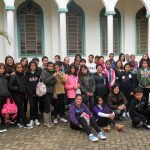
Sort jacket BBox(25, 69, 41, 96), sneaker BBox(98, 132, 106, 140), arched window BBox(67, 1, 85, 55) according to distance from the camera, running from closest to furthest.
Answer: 1. sneaker BBox(98, 132, 106, 140)
2. jacket BBox(25, 69, 41, 96)
3. arched window BBox(67, 1, 85, 55)

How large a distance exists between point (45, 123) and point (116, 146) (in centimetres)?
207

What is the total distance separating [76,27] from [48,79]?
697 cm

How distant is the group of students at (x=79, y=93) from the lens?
680 centimetres

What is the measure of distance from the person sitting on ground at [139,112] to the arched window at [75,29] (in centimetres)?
693

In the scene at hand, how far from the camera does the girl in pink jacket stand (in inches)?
291

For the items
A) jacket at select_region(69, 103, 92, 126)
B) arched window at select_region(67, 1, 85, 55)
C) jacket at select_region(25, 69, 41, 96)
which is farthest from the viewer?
arched window at select_region(67, 1, 85, 55)

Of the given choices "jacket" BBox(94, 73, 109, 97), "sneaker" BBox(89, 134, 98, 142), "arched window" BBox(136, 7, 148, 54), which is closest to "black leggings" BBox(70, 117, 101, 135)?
"sneaker" BBox(89, 134, 98, 142)

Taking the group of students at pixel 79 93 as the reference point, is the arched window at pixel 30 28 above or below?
above

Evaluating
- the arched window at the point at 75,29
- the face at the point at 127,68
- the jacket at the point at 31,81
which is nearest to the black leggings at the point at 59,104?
the jacket at the point at 31,81

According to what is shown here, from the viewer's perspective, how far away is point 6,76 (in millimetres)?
6844

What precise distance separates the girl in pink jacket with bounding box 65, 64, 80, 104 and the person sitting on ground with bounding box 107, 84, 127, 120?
870mm

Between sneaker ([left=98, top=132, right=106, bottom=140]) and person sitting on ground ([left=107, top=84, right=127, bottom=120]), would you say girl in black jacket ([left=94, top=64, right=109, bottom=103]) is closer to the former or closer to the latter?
person sitting on ground ([left=107, top=84, right=127, bottom=120])

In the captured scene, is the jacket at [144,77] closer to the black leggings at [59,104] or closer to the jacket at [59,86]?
the jacket at [59,86]

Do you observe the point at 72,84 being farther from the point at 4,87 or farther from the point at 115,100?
the point at 4,87
